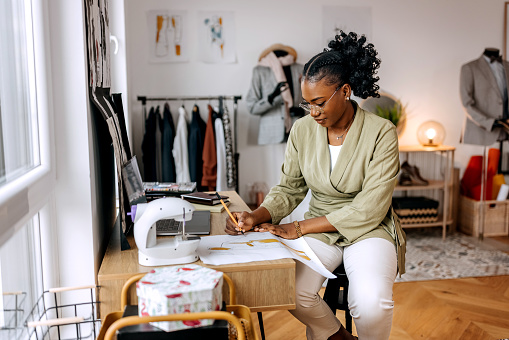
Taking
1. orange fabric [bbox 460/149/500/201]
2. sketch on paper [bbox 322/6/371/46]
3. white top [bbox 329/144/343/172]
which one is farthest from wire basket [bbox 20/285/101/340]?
orange fabric [bbox 460/149/500/201]

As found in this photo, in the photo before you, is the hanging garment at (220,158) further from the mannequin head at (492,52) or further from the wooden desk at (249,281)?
the wooden desk at (249,281)

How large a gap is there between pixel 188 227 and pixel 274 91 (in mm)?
2659

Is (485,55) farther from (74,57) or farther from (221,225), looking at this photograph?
(74,57)

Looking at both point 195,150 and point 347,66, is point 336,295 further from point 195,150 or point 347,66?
point 195,150

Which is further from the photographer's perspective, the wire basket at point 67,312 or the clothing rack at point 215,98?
the clothing rack at point 215,98

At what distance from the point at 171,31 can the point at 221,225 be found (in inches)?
114

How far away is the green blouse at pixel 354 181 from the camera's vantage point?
1908 millimetres

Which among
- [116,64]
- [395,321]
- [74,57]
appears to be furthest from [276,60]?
[74,57]

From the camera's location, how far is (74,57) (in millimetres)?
1518

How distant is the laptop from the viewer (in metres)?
1.78

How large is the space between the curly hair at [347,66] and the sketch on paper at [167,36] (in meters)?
2.71

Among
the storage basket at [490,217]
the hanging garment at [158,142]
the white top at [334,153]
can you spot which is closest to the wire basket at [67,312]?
the white top at [334,153]

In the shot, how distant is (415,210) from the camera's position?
14.9ft

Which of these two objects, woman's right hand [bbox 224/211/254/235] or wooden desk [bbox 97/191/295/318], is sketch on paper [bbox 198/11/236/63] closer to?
woman's right hand [bbox 224/211/254/235]
